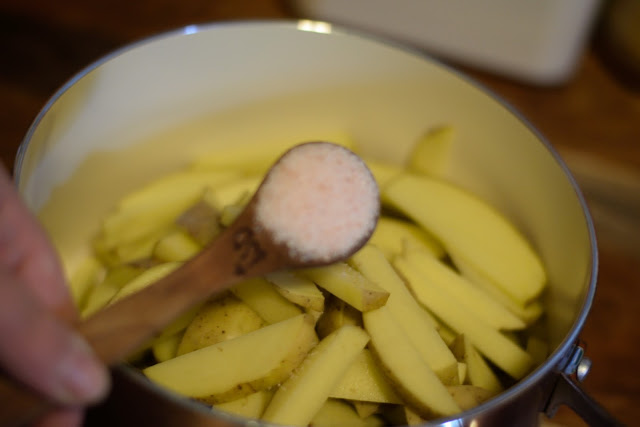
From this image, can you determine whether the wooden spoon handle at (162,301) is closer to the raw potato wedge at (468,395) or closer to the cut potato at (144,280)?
the cut potato at (144,280)

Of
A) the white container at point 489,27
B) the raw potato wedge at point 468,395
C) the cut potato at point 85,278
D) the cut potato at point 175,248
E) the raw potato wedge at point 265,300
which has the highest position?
the white container at point 489,27

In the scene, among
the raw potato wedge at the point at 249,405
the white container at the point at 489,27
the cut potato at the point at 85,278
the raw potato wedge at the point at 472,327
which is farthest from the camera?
the white container at the point at 489,27

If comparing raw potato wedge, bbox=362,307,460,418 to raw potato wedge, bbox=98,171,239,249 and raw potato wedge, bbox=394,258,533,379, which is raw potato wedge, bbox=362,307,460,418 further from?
raw potato wedge, bbox=98,171,239,249

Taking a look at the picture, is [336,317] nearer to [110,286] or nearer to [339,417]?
[339,417]

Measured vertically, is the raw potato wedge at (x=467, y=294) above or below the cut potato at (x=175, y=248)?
below

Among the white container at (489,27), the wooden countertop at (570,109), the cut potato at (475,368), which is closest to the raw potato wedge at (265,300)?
the cut potato at (475,368)

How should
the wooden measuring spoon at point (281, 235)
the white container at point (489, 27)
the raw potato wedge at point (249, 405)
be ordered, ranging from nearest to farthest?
1. the wooden measuring spoon at point (281, 235)
2. the raw potato wedge at point (249, 405)
3. the white container at point (489, 27)

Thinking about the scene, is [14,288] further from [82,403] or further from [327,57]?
[327,57]
